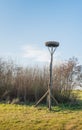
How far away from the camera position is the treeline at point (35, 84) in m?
13.9

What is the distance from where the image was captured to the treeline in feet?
45.6

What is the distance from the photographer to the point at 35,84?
1422 centimetres

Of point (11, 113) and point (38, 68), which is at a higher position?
point (38, 68)

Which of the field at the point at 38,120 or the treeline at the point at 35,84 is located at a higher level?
the treeline at the point at 35,84

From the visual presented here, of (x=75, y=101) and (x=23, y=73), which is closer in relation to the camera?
(x=75, y=101)

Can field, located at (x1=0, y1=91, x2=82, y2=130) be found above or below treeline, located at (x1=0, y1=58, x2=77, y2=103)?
below

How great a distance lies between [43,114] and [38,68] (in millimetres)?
4535

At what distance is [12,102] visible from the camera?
13.2 metres

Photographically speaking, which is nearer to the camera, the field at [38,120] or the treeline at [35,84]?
the field at [38,120]

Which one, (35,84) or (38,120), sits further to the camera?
(35,84)

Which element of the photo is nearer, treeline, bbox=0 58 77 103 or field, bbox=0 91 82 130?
field, bbox=0 91 82 130

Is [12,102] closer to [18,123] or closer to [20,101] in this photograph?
[20,101]

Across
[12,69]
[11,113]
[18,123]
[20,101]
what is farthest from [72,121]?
[12,69]

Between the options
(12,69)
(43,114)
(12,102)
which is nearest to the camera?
(43,114)
